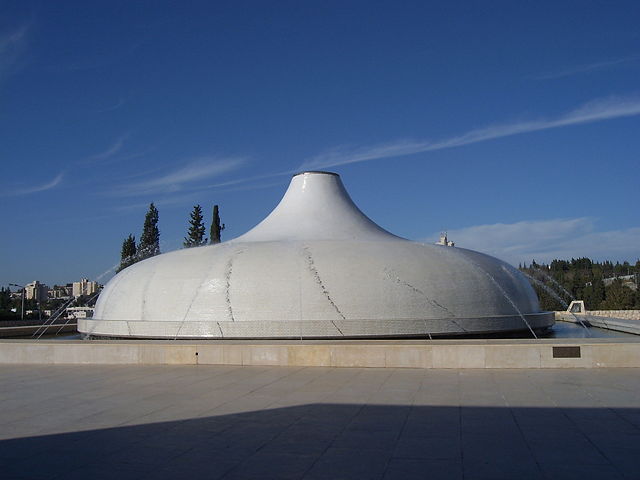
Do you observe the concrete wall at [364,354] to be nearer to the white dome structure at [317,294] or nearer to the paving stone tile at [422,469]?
the white dome structure at [317,294]

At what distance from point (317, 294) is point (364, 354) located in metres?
5.26

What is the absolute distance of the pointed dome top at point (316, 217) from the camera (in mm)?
20750

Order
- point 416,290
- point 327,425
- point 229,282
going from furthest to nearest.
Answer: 1. point 229,282
2. point 416,290
3. point 327,425

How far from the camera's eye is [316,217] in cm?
2186

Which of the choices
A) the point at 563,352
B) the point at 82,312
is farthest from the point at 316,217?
the point at 82,312

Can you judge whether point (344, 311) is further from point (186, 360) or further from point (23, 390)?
point (23, 390)

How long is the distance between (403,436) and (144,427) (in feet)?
9.01

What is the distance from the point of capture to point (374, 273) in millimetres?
16891

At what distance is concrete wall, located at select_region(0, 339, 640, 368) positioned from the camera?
422 inches

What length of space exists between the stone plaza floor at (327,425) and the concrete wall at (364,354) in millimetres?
388

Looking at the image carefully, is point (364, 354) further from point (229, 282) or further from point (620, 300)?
point (620, 300)

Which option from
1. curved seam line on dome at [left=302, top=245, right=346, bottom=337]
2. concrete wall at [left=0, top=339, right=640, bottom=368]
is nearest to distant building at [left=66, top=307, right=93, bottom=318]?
curved seam line on dome at [left=302, top=245, right=346, bottom=337]

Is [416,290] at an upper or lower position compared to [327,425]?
upper

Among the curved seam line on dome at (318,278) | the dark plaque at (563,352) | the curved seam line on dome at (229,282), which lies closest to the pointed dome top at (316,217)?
the curved seam line on dome at (318,278)
